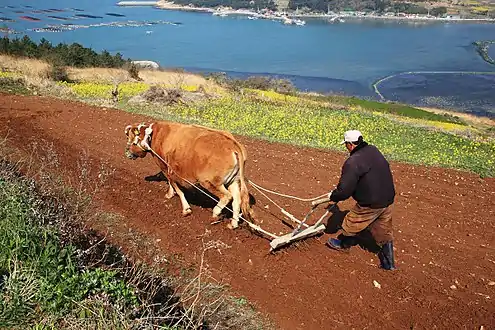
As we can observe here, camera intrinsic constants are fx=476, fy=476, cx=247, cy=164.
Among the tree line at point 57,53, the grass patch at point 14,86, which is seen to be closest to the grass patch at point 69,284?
the grass patch at point 14,86

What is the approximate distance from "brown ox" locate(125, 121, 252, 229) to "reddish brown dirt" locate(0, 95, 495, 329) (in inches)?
21.1

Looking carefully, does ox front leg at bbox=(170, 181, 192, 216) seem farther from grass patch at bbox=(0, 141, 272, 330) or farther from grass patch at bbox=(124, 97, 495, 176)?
grass patch at bbox=(124, 97, 495, 176)

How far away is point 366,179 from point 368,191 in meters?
0.18

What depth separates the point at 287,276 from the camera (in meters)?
6.83

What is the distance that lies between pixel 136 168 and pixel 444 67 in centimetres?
8061

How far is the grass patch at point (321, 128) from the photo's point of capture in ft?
62.7

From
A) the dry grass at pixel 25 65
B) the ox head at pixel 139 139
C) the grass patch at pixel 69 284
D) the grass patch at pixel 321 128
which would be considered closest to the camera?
the grass patch at pixel 69 284

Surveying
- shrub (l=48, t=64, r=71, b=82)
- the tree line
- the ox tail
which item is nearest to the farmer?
the ox tail

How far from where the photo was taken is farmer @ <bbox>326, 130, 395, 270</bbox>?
6.55 meters

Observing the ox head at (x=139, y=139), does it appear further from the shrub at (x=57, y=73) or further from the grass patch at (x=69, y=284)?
the shrub at (x=57, y=73)

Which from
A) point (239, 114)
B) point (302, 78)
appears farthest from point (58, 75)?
point (302, 78)

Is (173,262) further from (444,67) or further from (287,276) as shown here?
(444,67)

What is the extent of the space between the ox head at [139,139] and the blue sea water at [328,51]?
52845 millimetres

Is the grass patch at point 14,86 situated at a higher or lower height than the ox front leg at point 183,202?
lower
